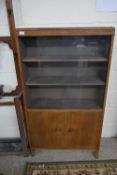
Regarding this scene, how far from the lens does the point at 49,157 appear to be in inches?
82.7

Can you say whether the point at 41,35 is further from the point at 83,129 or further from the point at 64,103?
the point at 83,129

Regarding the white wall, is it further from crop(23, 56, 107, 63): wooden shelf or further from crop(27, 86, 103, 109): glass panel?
crop(27, 86, 103, 109): glass panel

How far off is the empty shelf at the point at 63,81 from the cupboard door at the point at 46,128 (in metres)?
0.31

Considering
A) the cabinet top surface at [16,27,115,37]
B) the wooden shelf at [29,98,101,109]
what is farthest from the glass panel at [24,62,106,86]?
the cabinet top surface at [16,27,115,37]

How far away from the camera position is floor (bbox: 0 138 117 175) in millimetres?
1973

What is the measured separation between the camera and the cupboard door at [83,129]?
1807 millimetres

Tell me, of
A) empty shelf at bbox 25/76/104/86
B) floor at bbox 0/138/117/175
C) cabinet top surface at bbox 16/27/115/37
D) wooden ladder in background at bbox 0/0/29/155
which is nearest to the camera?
cabinet top surface at bbox 16/27/115/37

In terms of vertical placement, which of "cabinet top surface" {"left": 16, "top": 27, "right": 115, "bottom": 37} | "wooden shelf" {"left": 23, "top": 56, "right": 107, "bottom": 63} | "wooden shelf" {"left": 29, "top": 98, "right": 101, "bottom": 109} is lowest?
"wooden shelf" {"left": 29, "top": 98, "right": 101, "bottom": 109}

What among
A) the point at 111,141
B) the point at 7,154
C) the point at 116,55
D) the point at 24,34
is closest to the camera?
the point at 24,34

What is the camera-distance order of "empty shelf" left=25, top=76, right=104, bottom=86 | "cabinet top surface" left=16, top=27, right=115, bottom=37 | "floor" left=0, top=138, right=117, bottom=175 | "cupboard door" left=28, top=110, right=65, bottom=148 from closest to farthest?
"cabinet top surface" left=16, top=27, right=115, bottom=37 < "empty shelf" left=25, top=76, right=104, bottom=86 < "cupboard door" left=28, top=110, right=65, bottom=148 < "floor" left=0, top=138, right=117, bottom=175

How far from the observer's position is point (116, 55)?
1872 mm

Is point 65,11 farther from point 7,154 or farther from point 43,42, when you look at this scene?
point 7,154

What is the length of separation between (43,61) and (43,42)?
0.19m

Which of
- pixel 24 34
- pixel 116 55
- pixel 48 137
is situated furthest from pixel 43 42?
pixel 48 137
